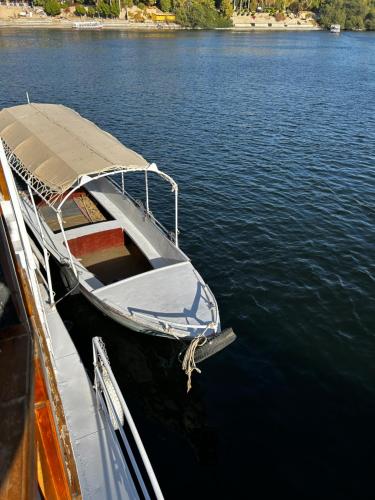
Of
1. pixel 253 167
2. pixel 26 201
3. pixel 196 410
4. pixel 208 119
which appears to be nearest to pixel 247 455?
pixel 196 410

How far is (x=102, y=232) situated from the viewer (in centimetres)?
1905

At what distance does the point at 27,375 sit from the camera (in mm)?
2938

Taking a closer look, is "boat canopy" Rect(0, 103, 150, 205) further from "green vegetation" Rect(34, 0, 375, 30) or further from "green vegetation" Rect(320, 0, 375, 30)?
"green vegetation" Rect(320, 0, 375, 30)

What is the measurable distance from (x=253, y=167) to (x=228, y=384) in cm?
2249

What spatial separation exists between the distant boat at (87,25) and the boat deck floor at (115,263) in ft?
479

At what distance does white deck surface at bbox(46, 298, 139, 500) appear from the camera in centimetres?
874

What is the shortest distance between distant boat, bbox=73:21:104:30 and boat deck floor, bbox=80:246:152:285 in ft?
479

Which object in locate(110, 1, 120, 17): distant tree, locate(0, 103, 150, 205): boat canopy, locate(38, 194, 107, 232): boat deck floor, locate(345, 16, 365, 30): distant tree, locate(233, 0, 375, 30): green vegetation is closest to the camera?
locate(0, 103, 150, 205): boat canopy

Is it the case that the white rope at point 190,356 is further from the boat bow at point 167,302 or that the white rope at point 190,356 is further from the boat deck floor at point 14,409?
the boat deck floor at point 14,409

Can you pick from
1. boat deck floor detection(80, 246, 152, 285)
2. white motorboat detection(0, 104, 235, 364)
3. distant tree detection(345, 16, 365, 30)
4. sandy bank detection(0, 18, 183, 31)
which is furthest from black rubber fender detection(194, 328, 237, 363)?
distant tree detection(345, 16, 365, 30)

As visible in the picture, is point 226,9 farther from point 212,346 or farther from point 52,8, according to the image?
point 212,346

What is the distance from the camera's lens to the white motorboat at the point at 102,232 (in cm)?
1422

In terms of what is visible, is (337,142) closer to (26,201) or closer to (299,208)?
(299,208)

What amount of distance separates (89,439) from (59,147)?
14111mm
